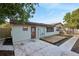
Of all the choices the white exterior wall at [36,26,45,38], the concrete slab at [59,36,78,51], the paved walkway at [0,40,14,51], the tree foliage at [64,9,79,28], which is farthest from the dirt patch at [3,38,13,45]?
the tree foliage at [64,9,79,28]

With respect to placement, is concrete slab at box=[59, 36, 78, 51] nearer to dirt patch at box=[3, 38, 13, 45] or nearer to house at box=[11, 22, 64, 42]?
house at box=[11, 22, 64, 42]

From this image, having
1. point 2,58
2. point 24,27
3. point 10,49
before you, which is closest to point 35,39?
point 24,27

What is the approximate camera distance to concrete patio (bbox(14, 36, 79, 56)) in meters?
3.46

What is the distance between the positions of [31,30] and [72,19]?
0.92 metres

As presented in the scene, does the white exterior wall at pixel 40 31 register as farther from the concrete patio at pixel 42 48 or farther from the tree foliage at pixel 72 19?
the tree foliage at pixel 72 19

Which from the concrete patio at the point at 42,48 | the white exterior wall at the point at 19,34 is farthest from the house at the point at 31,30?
the concrete patio at the point at 42,48

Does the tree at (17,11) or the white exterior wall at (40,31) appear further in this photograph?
the white exterior wall at (40,31)

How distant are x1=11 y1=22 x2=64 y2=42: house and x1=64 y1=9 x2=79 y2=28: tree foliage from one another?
0.27 metres

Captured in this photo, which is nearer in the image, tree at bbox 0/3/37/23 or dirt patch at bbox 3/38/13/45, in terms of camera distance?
tree at bbox 0/3/37/23

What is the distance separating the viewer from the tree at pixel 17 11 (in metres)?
3.37

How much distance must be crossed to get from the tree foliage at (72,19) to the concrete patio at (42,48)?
0.92ft

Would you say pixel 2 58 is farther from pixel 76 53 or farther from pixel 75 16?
pixel 75 16

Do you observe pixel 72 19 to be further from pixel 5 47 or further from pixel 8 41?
pixel 5 47

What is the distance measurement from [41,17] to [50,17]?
0.64 feet
